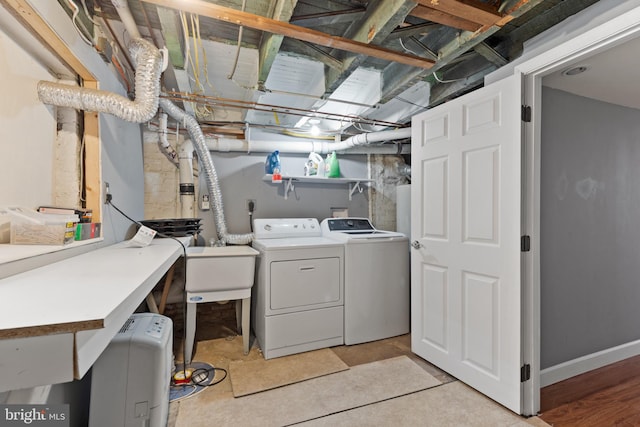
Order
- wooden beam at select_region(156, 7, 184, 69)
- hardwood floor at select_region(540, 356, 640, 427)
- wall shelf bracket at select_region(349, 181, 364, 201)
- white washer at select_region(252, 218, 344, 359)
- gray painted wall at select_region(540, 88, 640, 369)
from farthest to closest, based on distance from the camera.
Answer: wall shelf bracket at select_region(349, 181, 364, 201), white washer at select_region(252, 218, 344, 359), gray painted wall at select_region(540, 88, 640, 369), hardwood floor at select_region(540, 356, 640, 427), wooden beam at select_region(156, 7, 184, 69)

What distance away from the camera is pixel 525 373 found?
1646 mm

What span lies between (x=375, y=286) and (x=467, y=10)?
207 cm

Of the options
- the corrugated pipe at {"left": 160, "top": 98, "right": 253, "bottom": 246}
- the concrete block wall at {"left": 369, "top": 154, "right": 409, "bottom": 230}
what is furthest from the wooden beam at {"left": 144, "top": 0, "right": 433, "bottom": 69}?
the concrete block wall at {"left": 369, "top": 154, "right": 409, "bottom": 230}

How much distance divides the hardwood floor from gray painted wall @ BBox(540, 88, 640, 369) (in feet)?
0.51

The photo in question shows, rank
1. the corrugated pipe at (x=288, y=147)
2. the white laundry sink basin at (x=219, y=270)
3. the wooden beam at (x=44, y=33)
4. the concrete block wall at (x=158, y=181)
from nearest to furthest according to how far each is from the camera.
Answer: the wooden beam at (x=44, y=33) < the white laundry sink basin at (x=219, y=270) < the concrete block wall at (x=158, y=181) < the corrugated pipe at (x=288, y=147)

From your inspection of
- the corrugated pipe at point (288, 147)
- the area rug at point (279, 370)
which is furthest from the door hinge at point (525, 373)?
the corrugated pipe at point (288, 147)

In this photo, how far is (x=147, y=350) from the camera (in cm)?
132

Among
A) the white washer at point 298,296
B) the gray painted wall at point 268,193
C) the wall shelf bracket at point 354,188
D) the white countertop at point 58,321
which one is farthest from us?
the wall shelf bracket at point 354,188

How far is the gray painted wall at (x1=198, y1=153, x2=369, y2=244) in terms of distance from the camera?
2.98m

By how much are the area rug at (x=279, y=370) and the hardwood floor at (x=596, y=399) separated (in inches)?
51.1

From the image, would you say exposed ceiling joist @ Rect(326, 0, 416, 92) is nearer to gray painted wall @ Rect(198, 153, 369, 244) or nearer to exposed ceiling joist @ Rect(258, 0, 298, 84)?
exposed ceiling joist @ Rect(258, 0, 298, 84)

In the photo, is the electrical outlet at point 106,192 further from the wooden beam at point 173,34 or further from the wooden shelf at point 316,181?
the wooden shelf at point 316,181

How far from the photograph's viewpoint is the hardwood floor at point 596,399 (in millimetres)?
1605

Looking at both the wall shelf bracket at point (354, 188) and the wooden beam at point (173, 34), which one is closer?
the wooden beam at point (173, 34)
